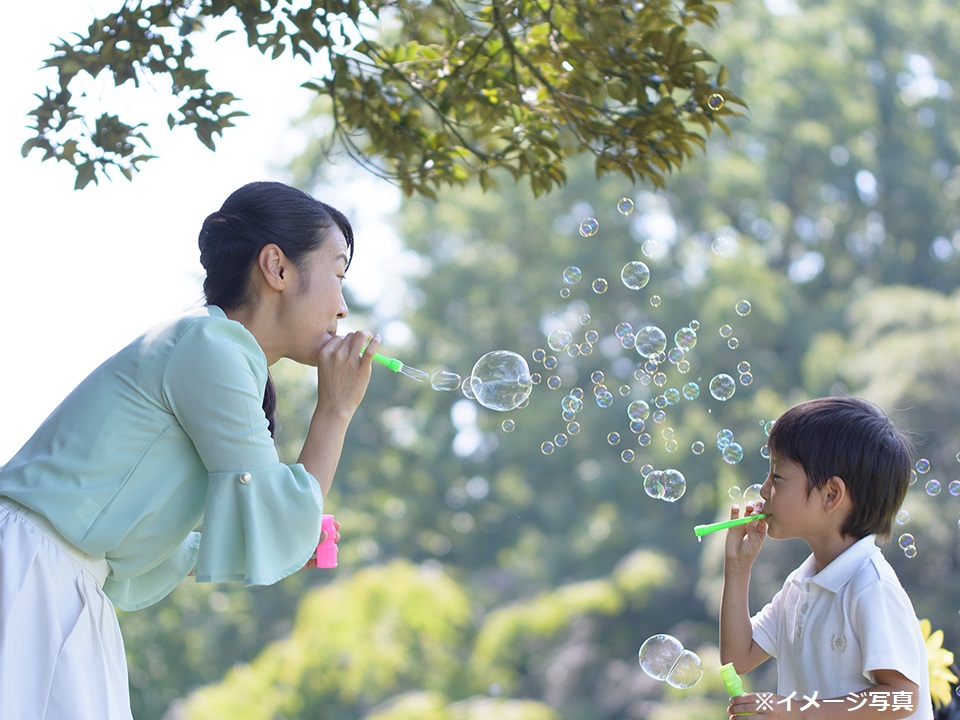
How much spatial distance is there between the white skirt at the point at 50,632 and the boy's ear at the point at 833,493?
1230 millimetres

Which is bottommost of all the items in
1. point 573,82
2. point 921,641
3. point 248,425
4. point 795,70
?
point 921,641

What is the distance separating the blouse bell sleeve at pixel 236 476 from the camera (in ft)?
5.37

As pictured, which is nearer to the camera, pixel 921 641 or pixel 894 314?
pixel 921 641

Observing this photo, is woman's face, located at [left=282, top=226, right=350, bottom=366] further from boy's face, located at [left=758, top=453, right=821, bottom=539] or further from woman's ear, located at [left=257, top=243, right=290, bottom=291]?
boy's face, located at [left=758, top=453, right=821, bottom=539]

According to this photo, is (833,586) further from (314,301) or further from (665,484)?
(314,301)

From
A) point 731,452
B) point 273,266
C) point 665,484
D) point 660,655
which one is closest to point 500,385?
point 665,484

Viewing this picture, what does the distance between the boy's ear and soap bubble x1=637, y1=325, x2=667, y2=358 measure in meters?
0.92

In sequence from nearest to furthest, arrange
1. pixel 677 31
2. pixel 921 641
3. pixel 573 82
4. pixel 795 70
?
pixel 921 641, pixel 677 31, pixel 573 82, pixel 795 70

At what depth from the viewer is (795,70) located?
1497cm

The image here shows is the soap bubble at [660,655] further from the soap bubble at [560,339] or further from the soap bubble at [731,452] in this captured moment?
the soap bubble at [560,339]

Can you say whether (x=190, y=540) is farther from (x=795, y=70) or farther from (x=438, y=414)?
(x=795, y=70)

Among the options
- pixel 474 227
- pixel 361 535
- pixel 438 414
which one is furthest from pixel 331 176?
pixel 361 535

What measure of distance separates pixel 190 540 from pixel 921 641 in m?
1.25

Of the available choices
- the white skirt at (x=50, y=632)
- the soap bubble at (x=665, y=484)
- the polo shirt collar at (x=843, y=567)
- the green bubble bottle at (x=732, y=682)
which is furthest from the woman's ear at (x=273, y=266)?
the soap bubble at (x=665, y=484)
